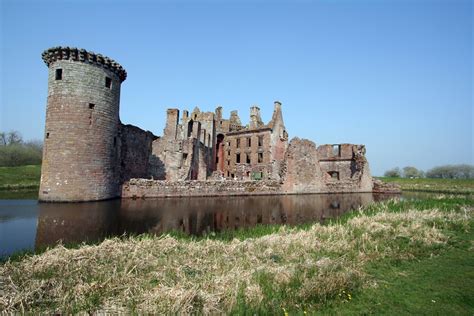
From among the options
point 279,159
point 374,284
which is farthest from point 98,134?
point 279,159

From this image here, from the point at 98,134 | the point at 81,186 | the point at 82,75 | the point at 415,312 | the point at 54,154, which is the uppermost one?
the point at 82,75

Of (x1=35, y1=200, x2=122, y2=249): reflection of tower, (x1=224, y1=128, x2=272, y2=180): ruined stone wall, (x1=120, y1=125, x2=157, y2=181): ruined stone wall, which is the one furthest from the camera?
(x1=224, y1=128, x2=272, y2=180): ruined stone wall

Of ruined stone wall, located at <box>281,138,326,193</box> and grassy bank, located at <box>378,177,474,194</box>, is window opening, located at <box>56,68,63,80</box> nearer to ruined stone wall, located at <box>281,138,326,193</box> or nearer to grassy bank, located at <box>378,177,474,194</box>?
ruined stone wall, located at <box>281,138,326,193</box>

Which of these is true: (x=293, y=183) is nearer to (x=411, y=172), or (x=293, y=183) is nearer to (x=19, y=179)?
(x=19, y=179)

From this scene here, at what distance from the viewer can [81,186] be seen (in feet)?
60.3

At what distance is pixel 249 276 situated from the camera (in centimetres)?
598

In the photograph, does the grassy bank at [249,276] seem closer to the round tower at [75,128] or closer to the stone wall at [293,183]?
the round tower at [75,128]

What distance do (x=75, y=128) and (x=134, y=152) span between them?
347 inches

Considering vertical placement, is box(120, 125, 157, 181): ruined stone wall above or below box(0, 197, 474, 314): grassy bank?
above

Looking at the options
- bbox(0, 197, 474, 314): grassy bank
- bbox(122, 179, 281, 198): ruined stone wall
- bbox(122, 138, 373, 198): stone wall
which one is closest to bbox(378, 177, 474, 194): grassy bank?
bbox(122, 138, 373, 198): stone wall

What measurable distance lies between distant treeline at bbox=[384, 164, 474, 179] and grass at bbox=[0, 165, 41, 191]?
349ft

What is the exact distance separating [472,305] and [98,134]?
20356 millimetres

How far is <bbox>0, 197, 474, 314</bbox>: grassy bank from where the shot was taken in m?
4.93

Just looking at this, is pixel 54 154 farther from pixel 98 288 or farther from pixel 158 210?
pixel 98 288
